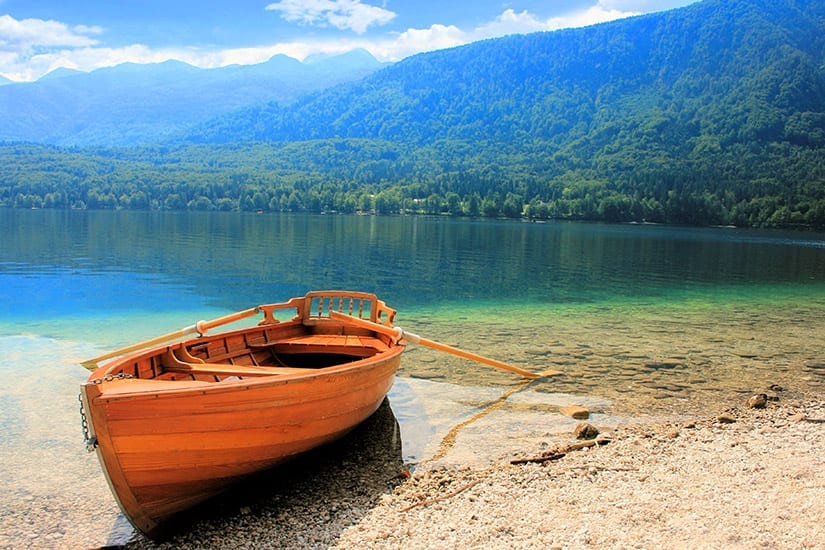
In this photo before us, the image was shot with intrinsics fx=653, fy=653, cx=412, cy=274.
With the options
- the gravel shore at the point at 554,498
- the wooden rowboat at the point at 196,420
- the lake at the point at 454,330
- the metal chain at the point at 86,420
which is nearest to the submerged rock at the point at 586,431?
the gravel shore at the point at 554,498

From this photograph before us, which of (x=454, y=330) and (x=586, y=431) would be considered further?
(x=454, y=330)

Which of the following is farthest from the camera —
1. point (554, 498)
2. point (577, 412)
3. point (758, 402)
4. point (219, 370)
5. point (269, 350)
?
point (758, 402)

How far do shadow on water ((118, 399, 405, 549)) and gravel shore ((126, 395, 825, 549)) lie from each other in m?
0.02

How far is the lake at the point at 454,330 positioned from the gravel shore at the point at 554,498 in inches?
45.9

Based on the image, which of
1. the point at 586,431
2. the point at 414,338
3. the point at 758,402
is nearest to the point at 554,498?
the point at 586,431

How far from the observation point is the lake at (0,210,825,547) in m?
11.1

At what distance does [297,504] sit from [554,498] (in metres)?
3.41

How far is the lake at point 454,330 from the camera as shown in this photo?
1113 cm

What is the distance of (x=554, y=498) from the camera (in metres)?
8.35

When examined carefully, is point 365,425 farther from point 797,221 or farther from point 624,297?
point 797,221

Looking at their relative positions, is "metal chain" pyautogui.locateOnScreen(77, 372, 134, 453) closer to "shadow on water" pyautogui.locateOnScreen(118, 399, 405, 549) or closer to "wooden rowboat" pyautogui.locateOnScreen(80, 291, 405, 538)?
"wooden rowboat" pyautogui.locateOnScreen(80, 291, 405, 538)

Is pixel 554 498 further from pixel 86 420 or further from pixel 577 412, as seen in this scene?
pixel 86 420

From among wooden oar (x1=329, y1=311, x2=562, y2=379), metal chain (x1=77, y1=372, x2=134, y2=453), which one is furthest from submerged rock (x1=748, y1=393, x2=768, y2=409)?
metal chain (x1=77, y1=372, x2=134, y2=453)

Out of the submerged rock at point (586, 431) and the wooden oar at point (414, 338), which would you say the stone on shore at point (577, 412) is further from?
the wooden oar at point (414, 338)
